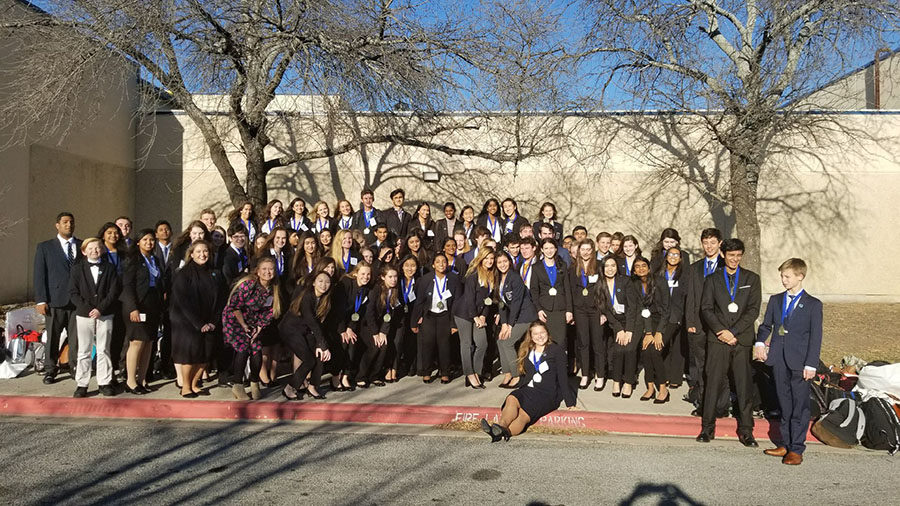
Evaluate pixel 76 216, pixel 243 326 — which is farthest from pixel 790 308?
pixel 76 216

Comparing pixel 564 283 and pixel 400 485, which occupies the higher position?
pixel 564 283

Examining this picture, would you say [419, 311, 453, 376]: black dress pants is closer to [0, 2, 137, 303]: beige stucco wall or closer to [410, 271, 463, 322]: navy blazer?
[410, 271, 463, 322]: navy blazer

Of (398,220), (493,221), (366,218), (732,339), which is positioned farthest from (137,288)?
(732,339)

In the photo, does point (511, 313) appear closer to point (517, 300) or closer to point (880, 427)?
point (517, 300)

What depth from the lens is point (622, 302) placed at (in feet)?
27.2

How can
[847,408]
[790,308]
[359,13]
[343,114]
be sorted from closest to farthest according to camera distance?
[790,308]
[847,408]
[359,13]
[343,114]

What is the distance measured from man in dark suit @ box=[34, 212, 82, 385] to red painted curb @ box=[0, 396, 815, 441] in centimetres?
99

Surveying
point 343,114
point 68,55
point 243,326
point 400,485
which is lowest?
point 400,485

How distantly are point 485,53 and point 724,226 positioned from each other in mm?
8001

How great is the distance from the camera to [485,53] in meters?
11.2

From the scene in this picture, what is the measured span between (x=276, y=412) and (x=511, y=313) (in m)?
3.07

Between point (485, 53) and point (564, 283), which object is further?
point (485, 53)

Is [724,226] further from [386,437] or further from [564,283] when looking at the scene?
[386,437]

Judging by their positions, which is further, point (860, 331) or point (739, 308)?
point (860, 331)
